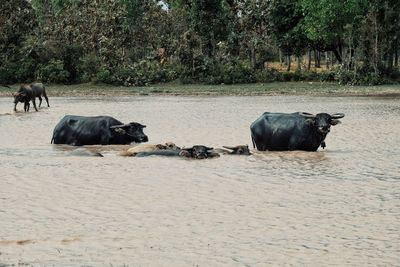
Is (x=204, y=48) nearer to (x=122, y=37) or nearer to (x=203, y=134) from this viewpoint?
(x=122, y=37)

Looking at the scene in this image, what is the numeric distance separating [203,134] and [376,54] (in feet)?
107

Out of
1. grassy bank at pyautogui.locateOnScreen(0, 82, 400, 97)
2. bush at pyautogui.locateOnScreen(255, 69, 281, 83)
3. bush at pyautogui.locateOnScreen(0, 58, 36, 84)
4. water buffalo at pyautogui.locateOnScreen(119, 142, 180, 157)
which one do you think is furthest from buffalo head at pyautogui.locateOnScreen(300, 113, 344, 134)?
bush at pyautogui.locateOnScreen(0, 58, 36, 84)

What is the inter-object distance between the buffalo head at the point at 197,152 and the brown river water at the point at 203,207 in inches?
8.0

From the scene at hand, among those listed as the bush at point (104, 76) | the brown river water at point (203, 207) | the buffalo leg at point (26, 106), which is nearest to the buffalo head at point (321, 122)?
the brown river water at point (203, 207)

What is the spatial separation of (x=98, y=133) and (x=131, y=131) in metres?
0.80

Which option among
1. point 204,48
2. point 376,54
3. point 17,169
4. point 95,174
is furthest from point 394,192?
point 204,48

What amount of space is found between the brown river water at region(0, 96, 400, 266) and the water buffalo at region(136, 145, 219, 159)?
232mm

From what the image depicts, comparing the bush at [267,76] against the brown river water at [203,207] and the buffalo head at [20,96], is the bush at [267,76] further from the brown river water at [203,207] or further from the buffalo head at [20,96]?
the brown river water at [203,207]

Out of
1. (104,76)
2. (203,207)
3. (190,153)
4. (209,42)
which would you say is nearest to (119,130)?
(190,153)

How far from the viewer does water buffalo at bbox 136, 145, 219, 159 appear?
15672 millimetres

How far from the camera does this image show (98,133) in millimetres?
18688

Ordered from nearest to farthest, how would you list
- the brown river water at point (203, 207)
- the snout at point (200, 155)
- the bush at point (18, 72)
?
the brown river water at point (203, 207)
the snout at point (200, 155)
the bush at point (18, 72)

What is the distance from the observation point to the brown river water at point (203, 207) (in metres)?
8.01

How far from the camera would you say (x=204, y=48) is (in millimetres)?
62875
